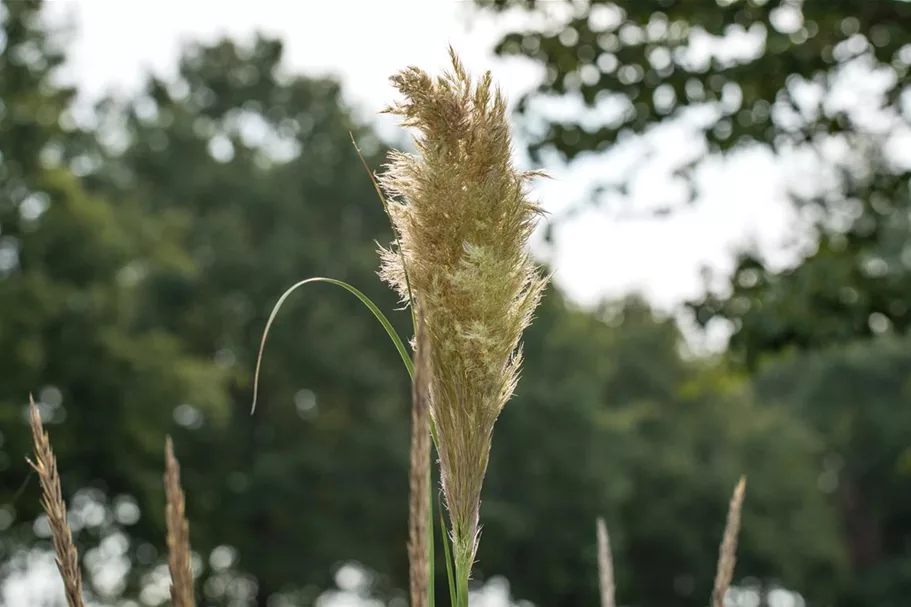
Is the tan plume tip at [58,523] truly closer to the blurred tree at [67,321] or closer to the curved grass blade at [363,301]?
the curved grass blade at [363,301]

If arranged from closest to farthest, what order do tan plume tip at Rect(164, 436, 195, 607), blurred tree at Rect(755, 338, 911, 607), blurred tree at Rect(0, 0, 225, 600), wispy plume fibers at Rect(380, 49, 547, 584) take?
tan plume tip at Rect(164, 436, 195, 607) < wispy plume fibers at Rect(380, 49, 547, 584) < blurred tree at Rect(0, 0, 225, 600) < blurred tree at Rect(755, 338, 911, 607)

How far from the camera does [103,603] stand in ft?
71.1

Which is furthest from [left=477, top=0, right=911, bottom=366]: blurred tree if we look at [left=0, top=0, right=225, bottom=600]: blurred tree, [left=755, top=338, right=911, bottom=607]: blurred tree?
[left=755, top=338, right=911, bottom=607]: blurred tree

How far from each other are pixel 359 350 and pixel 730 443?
1088cm

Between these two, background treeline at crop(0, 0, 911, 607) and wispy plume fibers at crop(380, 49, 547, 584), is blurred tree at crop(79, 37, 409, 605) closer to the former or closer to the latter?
background treeline at crop(0, 0, 911, 607)

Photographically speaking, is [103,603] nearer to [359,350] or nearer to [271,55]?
[359,350]

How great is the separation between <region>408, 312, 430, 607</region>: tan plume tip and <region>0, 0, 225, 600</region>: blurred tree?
17.4 m

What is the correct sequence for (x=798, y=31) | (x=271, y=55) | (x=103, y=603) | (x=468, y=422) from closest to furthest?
(x=468, y=422) → (x=798, y=31) → (x=103, y=603) → (x=271, y=55)

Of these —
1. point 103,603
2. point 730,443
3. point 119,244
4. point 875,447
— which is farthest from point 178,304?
point 875,447

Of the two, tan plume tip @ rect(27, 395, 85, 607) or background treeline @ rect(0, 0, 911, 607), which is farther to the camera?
background treeline @ rect(0, 0, 911, 607)

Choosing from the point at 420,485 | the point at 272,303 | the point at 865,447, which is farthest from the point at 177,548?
the point at 865,447

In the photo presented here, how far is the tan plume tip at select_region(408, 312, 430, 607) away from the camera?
1.54 metres

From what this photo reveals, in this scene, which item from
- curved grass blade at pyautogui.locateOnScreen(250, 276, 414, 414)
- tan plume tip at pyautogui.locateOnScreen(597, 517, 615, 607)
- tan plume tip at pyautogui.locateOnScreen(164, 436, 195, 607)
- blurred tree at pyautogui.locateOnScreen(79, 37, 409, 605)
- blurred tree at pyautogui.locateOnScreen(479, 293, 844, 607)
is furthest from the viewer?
blurred tree at pyautogui.locateOnScreen(479, 293, 844, 607)

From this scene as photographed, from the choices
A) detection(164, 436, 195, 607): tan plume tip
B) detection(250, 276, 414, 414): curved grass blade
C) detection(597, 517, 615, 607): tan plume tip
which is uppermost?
detection(250, 276, 414, 414): curved grass blade
